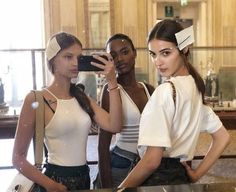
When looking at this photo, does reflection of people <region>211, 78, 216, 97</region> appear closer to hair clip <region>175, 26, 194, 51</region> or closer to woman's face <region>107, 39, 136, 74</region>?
woman's face <region>107, 39, 136, 74</region>

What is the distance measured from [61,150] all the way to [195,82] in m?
0.57

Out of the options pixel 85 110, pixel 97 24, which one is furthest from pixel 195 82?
pixel 97 24

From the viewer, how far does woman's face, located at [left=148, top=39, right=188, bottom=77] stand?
49.6 inches

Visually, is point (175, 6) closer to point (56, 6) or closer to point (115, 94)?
point (56, 6)

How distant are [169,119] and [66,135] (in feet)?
1.55

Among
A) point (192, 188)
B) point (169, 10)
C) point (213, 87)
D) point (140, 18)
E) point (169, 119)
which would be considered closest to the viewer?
point (192, 188)

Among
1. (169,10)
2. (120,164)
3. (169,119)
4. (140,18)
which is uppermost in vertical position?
(169,10)

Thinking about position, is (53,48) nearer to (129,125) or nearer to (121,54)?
(121,54)

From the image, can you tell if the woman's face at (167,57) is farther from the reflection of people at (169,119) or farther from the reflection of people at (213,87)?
the reflection of people at (213,87)

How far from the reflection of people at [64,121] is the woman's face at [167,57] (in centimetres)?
33

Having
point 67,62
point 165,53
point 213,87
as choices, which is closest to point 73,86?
point 67,62

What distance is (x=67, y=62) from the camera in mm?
1560

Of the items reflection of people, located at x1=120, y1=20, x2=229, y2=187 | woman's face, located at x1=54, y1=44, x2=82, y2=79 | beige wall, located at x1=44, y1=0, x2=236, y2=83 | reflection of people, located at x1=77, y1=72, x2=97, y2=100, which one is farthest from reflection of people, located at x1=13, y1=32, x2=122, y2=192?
beige wall, located at x1=44, y1=0, x2=236, y2=83

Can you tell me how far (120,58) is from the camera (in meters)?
1.70
